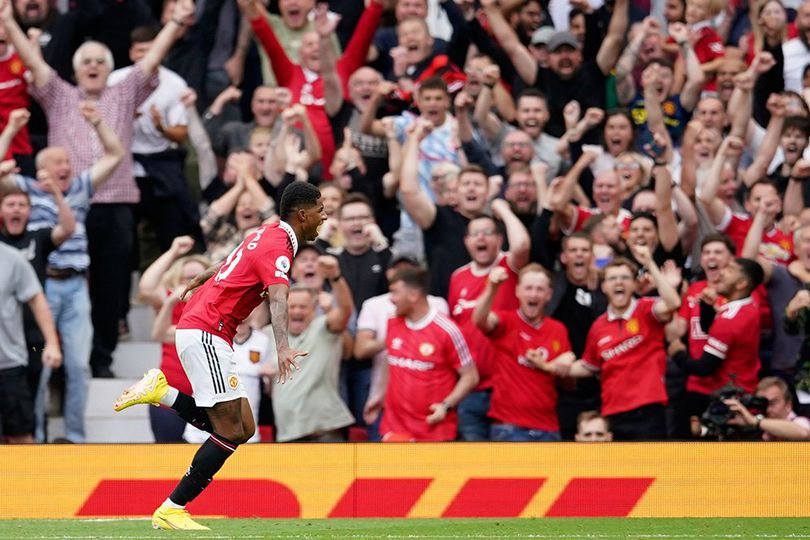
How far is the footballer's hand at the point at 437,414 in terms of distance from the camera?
11.7 m

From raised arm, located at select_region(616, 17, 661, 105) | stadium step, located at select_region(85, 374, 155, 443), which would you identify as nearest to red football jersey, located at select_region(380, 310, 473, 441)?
stadium step, located at select_region(85, 374, 155, 443)

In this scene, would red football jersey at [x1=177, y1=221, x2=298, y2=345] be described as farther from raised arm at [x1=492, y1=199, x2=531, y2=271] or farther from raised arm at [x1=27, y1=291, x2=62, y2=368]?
raised arm at [x1=492, y1=199, x2=531, y2=271]

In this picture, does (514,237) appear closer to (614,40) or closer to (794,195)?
(794,195)

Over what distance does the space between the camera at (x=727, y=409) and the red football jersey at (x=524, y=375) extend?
132 centimetres

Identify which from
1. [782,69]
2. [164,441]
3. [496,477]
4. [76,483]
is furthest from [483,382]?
[782,69]

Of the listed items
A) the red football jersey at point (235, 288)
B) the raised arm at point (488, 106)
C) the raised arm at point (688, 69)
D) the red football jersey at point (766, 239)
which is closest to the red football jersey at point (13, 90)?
the raised arm at point (488, 106)

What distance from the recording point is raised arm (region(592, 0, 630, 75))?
49.5 feet

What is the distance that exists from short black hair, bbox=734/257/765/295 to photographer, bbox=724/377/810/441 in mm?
781

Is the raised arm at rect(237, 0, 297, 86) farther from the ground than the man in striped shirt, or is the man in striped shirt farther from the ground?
the raised arm at rect(237, 0, 297, 86)

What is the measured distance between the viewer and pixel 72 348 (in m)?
12.7

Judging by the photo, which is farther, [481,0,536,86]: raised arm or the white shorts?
[481,0,536,86]: raised arm

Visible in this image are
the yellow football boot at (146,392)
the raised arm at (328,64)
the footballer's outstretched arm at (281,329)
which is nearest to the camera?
the footballer's outstretched arm at (281,329)

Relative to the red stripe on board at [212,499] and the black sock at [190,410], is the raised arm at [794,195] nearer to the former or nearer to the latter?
the red stripe on board at [212,499]

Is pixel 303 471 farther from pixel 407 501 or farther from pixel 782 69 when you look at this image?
pixel 782 69
